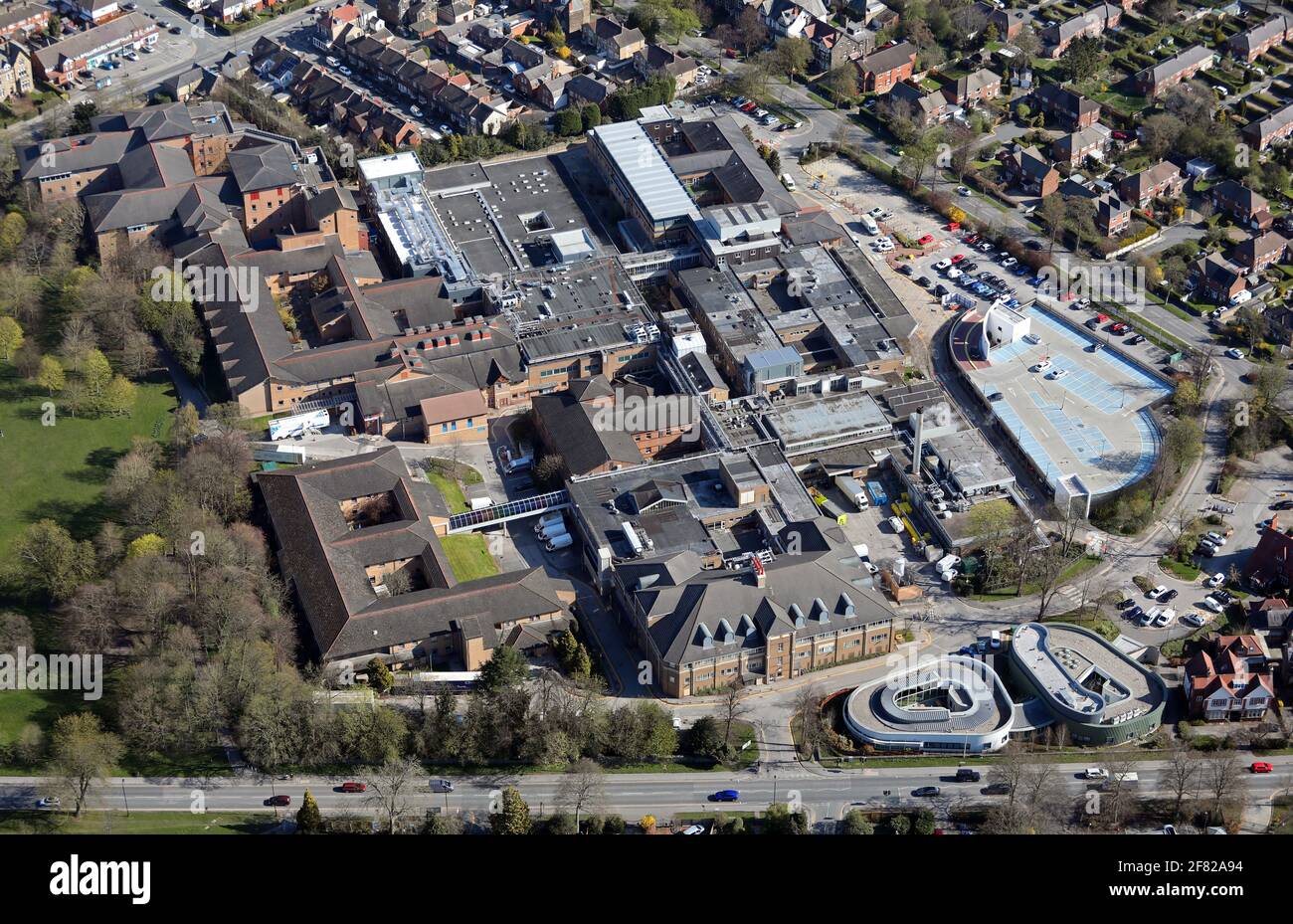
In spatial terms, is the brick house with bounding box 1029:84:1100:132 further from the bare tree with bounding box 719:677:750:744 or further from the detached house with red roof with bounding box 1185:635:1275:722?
the bare tree with bounding box 719:677:750:744

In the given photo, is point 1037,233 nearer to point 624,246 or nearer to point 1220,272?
point 1220,272

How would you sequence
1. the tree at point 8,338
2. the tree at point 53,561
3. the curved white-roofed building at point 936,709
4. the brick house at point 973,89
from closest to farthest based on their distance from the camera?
the curved white-roofed building at point 936,709 < the tree at point 53,561 < the tree at point 8,338 < the brick house at point 973,89

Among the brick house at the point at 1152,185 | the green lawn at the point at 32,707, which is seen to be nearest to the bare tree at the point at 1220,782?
the green lawn at the point at 32,707

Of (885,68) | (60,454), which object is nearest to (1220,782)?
(60,454)

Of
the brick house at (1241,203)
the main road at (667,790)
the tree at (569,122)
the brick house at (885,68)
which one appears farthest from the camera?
the brick house at (885,68)

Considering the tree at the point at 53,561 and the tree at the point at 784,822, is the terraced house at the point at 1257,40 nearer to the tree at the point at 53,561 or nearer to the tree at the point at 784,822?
the tree at the point at 784,822
